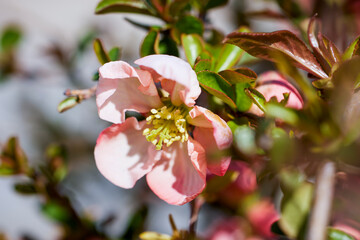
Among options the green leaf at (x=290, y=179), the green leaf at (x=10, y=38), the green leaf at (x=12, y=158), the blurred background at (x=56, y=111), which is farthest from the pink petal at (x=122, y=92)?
the green leaf at (x=10, y=38)

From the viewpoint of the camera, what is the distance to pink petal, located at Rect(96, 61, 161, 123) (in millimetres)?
441

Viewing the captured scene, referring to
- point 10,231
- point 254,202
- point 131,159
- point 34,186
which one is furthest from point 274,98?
point 10,231

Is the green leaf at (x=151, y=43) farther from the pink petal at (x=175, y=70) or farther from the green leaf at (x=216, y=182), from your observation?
the green leaf at (x=216, y=182)

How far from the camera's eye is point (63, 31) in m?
1.47

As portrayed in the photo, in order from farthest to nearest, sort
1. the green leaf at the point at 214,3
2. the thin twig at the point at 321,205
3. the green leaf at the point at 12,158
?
the green leaf at the point at 12,158, the green leaf at the point at 214,3, the thin twig at the point at 321,205

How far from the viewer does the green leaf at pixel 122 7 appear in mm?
544

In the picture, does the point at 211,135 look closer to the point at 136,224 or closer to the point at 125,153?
the point at 125,153

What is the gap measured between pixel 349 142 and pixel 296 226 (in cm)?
11

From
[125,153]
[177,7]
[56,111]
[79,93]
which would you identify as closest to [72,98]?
[79,93]

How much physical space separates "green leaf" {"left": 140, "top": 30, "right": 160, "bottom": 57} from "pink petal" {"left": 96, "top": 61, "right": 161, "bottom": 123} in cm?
5

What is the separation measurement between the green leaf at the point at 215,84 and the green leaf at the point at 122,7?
7.9 inches

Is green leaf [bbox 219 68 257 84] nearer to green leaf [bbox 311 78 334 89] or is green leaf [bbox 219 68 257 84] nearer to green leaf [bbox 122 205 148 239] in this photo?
green leaf [bbox 311 78 334 89]

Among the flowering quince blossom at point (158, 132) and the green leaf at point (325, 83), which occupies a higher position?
the green leaf at point (325, 83)

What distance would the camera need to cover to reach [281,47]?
423mm
